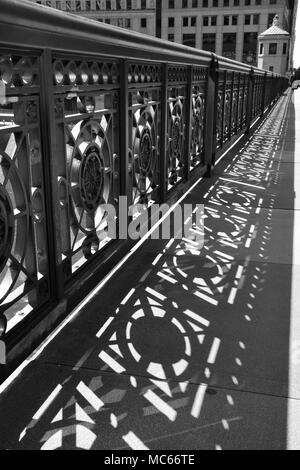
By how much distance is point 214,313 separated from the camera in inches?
138

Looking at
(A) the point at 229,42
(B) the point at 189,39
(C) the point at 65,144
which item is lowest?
(C) the point at 65,144

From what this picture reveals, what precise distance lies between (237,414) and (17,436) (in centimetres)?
107

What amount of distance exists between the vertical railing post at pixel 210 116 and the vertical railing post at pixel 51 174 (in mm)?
5074

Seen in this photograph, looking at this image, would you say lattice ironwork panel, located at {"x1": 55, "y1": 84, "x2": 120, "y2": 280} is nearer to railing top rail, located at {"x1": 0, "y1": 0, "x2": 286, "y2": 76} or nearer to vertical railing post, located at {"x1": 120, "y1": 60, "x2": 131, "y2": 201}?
vertical railing post, located at {"x1": 120, "y1": 60, "x2": 131, "y2": 201}

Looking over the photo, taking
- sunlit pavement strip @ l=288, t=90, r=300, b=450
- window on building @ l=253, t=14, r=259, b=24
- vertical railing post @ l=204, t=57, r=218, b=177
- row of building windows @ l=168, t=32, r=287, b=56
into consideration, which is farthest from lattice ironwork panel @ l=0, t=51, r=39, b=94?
window on building @ l=253, t=14, r=259, b=24

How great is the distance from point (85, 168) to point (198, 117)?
4.15 m

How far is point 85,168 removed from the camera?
134 inches

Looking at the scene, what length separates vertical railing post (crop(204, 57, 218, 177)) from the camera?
754cm

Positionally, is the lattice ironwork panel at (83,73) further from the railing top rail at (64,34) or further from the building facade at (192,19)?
the building facade at (192,19)

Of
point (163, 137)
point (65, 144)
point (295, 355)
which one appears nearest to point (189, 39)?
point (163, 137)

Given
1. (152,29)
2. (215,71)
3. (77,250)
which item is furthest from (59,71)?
(152,29)

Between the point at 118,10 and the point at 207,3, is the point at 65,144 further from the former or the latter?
the point at 207,3
